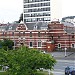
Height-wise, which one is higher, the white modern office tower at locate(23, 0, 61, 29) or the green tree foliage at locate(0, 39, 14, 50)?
the white modern office tower at locate(23, 0, 61, 29)

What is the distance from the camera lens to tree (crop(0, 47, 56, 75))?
36.7 metres

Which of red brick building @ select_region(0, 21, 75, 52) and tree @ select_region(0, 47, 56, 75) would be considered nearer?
tree @ select_region(0, 47, 56, 75)

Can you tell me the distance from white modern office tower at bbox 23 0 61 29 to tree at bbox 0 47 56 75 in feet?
297

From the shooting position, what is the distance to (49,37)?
84.1 metres

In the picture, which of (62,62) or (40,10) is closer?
(62,62)

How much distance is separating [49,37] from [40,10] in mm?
49279

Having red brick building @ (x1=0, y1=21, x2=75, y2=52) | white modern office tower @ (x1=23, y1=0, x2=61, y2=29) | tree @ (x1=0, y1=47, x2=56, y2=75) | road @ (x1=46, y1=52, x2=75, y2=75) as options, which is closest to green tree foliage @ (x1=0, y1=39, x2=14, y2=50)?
red brick building @ (x1=0, y1=21, x2=75, y2=52)

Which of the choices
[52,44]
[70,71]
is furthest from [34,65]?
[52,44]

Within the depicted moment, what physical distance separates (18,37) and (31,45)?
417 cm

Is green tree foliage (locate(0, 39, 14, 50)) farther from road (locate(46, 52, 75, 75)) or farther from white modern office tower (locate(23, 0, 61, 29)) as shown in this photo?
white modern office tower (locate(23, 0, 61, 29))

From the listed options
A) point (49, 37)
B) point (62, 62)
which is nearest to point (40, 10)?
point (49, 37)

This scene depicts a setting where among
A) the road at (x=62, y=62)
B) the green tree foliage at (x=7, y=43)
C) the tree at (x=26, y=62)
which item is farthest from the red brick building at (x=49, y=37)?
the tree at (x=26, y=62)

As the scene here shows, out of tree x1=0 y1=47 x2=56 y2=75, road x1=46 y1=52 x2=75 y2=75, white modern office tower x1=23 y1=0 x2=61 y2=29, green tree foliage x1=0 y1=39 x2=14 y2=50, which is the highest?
white modern office tower x1=23 y1=0 x2=61 y2=29

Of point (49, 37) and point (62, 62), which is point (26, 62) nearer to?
point (62, 62)
